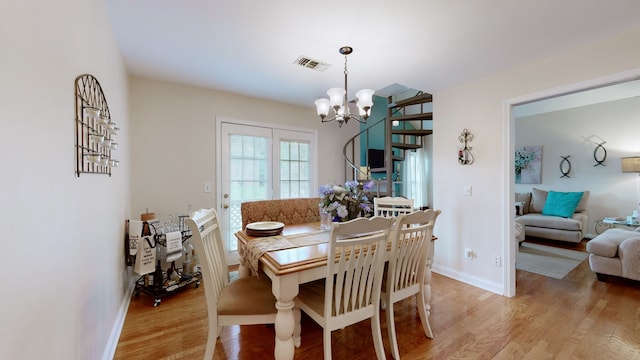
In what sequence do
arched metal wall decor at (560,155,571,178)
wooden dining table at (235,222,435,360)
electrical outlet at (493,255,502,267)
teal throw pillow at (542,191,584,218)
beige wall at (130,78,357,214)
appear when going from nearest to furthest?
wooden dining table at (235,222,435,360), electrical outlet at (493,255,502,267), beige wall at (130,78,357,214), teal throw pillow at (542,191,584,218), arched metal wall decor at (560,155,571,178)

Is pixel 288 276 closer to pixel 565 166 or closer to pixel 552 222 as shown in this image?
pixel 552 222

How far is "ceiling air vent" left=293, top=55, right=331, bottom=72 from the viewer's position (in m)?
2.44

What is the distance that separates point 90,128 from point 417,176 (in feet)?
22.6

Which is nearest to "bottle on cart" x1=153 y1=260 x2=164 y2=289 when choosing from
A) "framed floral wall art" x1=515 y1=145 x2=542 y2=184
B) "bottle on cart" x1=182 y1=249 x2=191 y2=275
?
"bottle on cart" x1=182 y1=249 x2=191 y2=275

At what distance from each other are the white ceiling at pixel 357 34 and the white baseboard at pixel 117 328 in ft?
7.34

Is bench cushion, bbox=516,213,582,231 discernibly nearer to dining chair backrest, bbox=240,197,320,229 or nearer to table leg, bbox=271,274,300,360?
dining chair backrest, bbox=240,197,320,229

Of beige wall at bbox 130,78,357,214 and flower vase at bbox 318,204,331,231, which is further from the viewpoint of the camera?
beige wall at bbox 130,78,357,214

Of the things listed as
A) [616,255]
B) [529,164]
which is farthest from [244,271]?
[529,164]

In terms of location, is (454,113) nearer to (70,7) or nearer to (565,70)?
(565,70)

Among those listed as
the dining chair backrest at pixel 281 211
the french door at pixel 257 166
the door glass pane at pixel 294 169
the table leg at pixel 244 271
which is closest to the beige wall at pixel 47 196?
the table leg at pixel 244 271

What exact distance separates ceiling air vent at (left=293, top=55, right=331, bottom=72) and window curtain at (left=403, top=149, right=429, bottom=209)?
475 cm

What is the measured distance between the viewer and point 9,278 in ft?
2.32

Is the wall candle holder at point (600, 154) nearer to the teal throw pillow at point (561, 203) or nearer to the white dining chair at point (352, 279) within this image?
the teal throw pillow at point (561, 203)

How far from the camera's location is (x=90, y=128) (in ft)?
4.61
